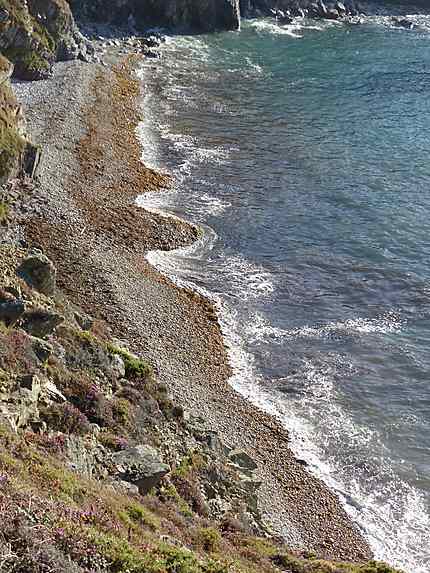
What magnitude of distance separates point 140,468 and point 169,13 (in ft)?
323

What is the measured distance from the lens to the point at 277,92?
85.9 meters

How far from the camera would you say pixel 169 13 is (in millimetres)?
108938

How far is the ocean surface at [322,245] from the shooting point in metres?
34.0

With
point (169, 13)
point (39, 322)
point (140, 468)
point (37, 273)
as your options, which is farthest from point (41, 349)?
point (169, 13)

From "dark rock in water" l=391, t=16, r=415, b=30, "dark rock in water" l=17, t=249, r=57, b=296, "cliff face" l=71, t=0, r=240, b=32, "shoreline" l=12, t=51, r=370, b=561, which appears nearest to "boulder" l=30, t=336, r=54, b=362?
"dark rock in water" l=17, t=249, r=57, b=296

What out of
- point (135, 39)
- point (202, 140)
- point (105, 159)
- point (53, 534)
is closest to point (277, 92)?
point (202, 140)

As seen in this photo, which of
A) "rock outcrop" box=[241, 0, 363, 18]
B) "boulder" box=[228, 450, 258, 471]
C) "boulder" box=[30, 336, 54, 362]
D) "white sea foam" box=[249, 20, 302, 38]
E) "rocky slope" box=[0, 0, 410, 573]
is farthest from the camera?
"rock outcrop" box=[241, 0, 363, 18]

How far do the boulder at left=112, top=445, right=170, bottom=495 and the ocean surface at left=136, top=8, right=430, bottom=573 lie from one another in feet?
35.0

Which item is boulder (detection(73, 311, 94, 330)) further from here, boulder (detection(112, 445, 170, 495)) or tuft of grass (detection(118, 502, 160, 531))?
tuft of grass (detection(118, 502, 160, 531))

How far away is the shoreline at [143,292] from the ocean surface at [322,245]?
1.20 m

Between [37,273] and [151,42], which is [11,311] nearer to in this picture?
[37,273]

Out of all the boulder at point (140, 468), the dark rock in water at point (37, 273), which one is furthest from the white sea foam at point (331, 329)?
the boulder at point (140, 468)

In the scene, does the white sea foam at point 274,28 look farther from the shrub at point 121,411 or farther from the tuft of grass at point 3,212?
the shrub at point 121,411

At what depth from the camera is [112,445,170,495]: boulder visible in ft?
78.6
